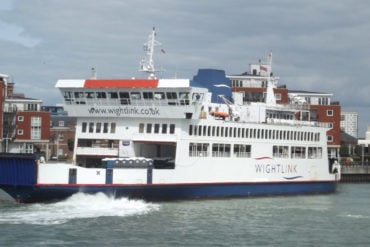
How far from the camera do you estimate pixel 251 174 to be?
1639 inches

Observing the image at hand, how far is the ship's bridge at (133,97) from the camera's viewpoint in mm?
37500

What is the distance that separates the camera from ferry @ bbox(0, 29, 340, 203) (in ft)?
112

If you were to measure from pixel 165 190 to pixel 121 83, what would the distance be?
230 inches


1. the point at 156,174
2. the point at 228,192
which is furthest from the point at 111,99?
the point at 228,192

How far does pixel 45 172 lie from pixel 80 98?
649cm

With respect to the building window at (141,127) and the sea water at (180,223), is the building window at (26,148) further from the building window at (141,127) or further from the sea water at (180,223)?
the sea water at (180,223)

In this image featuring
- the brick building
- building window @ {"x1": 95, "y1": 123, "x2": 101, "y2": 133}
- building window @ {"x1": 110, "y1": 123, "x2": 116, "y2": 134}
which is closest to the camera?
building window @ {"x1": 110, "y1": 123, "x2": 116, "y2": 134}

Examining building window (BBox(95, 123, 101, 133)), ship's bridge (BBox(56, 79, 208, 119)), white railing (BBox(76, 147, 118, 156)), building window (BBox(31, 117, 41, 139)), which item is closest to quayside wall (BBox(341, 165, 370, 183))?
building window (BBox(31, 117, 41, 139))

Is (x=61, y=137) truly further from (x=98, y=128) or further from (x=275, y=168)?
(x=98, y=128)

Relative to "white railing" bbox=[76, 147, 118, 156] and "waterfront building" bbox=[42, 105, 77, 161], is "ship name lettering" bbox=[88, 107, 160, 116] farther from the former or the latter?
"waterfront building" bbox=[42, 105, 77, 161]

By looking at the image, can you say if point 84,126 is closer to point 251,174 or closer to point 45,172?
point 45,172

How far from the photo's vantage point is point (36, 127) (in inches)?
2835

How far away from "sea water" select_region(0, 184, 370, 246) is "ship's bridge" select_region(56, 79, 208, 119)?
477cm

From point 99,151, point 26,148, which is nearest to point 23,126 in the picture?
point 26,148
